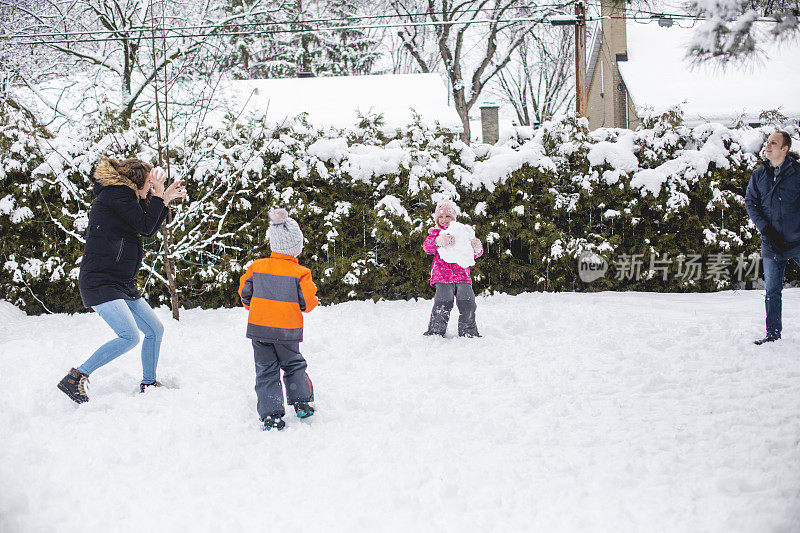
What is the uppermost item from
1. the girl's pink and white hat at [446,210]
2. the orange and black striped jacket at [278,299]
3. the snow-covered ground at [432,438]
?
the girl's pink and white hat at [446,210]

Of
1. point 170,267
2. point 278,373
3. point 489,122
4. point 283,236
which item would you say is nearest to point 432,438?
point 278,373

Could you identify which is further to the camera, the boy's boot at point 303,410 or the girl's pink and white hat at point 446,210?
the girl's pink and white hat at point 446,210

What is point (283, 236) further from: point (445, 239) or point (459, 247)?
point (459, 247)

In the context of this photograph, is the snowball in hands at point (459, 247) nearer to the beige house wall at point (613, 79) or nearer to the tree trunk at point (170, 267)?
the tree trunk at point (170, 267)

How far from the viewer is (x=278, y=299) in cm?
384

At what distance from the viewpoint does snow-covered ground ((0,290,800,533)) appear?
8.37 feet

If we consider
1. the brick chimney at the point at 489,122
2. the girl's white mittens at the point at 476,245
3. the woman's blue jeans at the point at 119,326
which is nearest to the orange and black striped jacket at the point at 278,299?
the woman's blue jeans at the point at 119,326

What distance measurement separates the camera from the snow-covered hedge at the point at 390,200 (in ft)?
24.7

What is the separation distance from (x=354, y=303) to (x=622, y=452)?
16.7 feet

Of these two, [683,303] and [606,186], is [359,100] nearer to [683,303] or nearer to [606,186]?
[606,186]

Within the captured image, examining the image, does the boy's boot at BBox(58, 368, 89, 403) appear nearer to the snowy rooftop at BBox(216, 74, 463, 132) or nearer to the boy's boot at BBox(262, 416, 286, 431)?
the boy's boot at BBox(262, 416, 286, 431)

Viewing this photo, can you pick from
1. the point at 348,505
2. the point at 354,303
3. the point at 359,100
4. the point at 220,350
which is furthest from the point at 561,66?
the point at 348,505

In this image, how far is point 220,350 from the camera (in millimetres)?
5758

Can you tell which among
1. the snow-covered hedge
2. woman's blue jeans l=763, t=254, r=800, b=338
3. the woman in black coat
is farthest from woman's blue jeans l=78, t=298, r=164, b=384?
woman's blue jeans l=763, t=254, r=800, b=338
